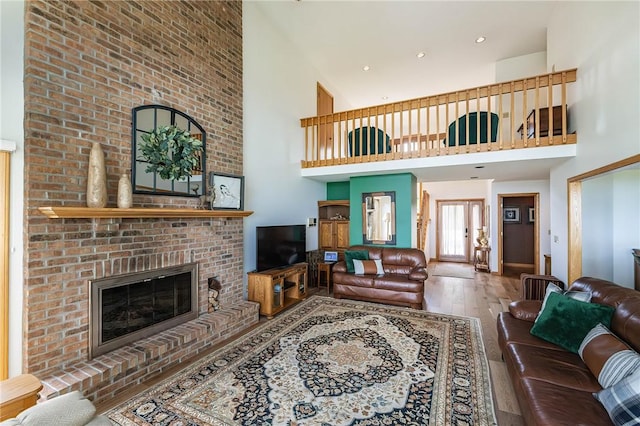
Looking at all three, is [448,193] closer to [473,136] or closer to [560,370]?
[473,136]

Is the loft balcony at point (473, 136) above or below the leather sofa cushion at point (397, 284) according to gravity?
above

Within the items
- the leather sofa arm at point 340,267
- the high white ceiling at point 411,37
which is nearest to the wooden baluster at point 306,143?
the high white ceiling at point 411,37

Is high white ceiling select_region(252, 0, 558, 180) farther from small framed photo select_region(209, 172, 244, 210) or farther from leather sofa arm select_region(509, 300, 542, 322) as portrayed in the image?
small framed photo select_region(209, 172, 244, 210)

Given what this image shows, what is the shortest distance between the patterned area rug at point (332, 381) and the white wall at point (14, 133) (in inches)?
37.1

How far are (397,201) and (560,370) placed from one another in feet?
12.1

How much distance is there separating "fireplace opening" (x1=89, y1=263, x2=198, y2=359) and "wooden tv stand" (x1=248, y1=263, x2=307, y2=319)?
891 millimetres

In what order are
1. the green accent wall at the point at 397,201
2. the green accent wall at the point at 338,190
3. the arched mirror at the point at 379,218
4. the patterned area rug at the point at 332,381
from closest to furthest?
the patterned area rug at the point at 332,381 → the green accent wall at the point at 397,201 → the arched mirror at the point at 379,218 → the green accent wall at the point at 338,190

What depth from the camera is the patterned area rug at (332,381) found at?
1.94 m

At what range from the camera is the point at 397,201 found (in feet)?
17.3

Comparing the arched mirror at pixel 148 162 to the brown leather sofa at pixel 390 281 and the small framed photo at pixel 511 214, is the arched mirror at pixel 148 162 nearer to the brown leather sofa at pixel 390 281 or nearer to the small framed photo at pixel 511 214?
the brown leather sofa at pixel 390 281

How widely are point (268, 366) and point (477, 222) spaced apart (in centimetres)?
822

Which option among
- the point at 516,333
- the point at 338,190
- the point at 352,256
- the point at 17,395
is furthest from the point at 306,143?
the point at 17,395

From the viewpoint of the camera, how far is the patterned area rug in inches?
76.5

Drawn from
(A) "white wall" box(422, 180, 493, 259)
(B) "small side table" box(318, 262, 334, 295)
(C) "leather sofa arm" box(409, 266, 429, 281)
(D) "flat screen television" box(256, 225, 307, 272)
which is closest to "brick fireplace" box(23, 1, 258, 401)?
(D) "flat screen television" box(256, 225, 307, 272)
